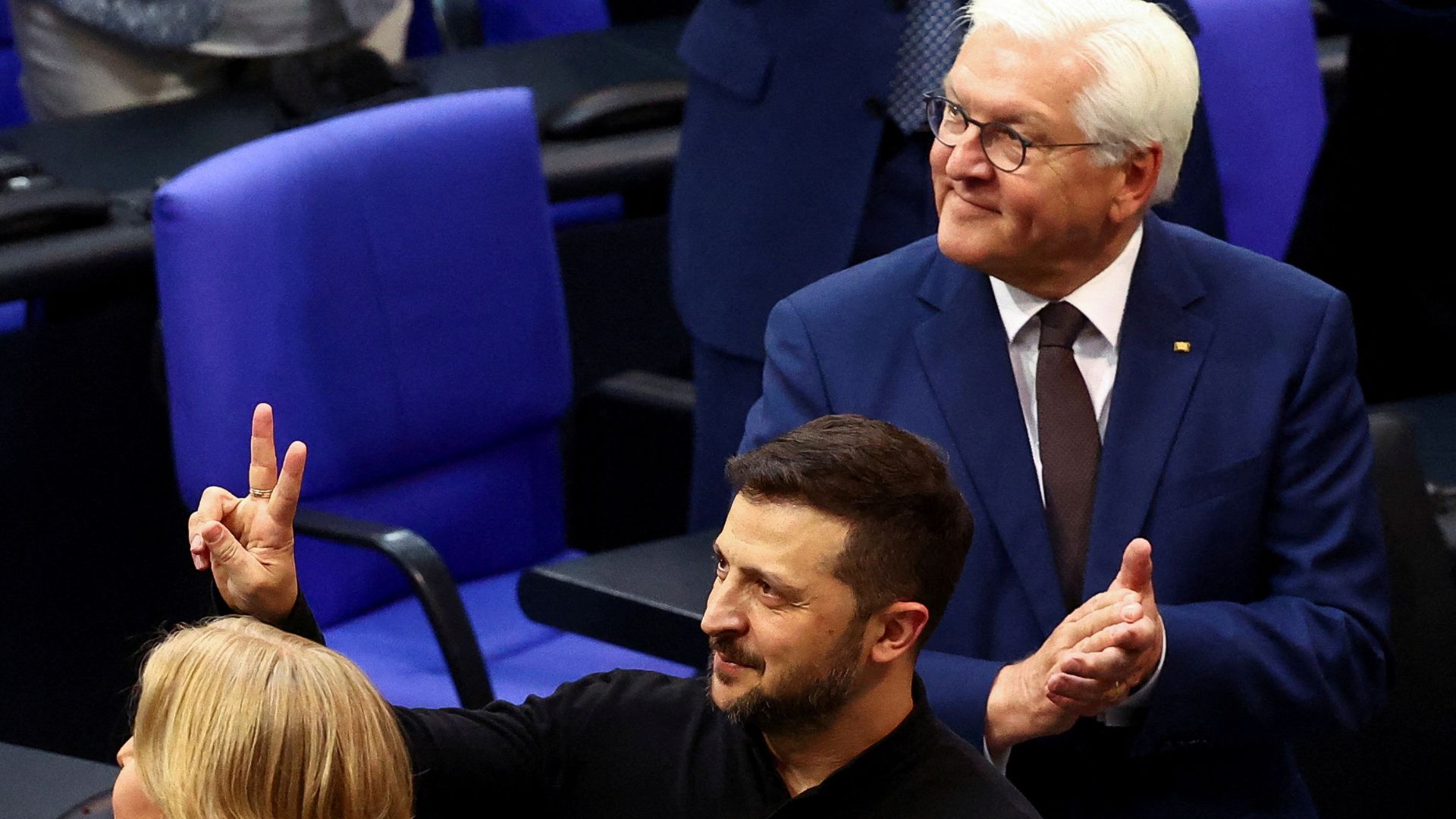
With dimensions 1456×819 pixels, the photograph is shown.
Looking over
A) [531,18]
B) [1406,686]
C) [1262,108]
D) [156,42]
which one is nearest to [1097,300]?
[1406,686]

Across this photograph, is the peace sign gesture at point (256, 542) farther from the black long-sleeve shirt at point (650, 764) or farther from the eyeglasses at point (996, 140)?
the eyeglasses at point (996, 140)

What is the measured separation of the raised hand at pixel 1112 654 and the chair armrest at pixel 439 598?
2.49 feet

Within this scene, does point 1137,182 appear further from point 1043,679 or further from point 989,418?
point 1043,679

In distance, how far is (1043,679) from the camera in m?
1.56

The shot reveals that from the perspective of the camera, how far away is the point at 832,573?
1.42 m

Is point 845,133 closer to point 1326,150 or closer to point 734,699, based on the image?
point 1326,150

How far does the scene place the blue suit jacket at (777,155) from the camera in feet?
8.02

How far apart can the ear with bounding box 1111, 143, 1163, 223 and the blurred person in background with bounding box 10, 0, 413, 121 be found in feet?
6.25

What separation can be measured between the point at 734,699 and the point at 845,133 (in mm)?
1203

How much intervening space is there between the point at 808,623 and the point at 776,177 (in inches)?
49.3

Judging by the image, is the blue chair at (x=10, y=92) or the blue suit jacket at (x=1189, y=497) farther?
the blue chair at (x=10, y=92)

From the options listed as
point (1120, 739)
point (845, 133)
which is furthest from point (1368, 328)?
point (1120, 739)

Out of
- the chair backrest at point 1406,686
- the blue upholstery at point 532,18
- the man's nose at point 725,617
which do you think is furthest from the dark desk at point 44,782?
the blue upholstery at point 532,18

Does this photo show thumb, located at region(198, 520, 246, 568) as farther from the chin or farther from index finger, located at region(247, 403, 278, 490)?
the chin
